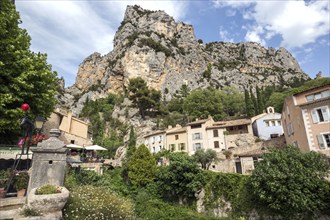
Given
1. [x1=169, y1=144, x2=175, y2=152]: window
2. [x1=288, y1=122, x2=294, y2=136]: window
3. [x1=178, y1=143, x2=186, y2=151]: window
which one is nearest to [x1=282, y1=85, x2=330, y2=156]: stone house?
[x1=288, y1=122, x2=294, y2=136]: window

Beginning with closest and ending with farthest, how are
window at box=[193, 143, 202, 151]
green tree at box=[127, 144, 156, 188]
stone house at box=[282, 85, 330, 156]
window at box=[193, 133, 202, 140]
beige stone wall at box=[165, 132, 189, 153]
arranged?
1. stone house at box=[282, 85, 330, 156]
2. green tree at box=[127, 144, 156, 188]
3. window at box=[193, 143, 202, 151]
4. window at box=[193, 133, 202, 140]
5. beige stone wall at box=[165, 132, 189, 153]

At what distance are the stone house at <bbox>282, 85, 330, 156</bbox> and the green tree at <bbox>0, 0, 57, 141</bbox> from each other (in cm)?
2519

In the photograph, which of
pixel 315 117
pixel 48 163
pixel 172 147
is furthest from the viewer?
pixel 172 147

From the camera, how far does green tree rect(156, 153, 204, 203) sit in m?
22.5

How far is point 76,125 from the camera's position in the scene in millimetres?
32656

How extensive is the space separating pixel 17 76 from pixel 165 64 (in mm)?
70475

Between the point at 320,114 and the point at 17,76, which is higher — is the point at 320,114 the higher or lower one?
the lower one

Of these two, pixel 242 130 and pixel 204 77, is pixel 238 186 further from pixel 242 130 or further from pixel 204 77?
pixel 204 77

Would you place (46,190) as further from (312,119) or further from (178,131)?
(178,131)

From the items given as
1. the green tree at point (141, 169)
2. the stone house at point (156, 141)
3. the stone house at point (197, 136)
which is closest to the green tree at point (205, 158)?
the green tree at point (141, 169)

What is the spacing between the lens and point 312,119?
2028 cm

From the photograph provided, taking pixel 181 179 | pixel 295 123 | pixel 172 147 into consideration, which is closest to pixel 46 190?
pixel 181 179

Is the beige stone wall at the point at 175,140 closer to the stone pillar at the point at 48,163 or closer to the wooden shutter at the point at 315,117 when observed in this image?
the wooden shutter at the point at 315,117

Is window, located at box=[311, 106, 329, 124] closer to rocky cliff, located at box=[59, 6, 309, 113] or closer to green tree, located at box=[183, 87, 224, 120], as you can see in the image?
green tree, located at box=[183, 87, 224, 120]
